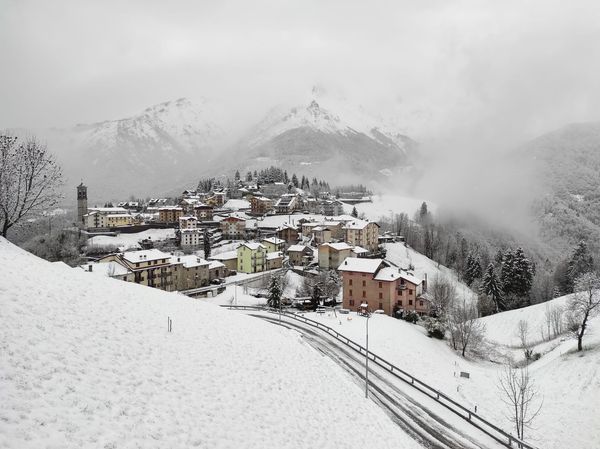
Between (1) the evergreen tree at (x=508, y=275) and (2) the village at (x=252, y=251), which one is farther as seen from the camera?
A: (1) the evergreen tree at (x=508, y=275)

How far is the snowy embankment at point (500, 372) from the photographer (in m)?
29.6

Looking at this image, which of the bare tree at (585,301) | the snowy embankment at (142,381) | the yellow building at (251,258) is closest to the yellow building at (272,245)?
the yellow building at (251,258)

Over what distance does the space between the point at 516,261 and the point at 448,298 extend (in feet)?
87.0

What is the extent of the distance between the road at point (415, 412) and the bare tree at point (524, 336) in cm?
2734

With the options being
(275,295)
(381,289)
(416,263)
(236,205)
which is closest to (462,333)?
(381,289)

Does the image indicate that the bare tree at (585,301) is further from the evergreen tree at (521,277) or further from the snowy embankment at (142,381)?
the evergreen tree at (521,277)

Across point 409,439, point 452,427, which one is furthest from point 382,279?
point 409,439

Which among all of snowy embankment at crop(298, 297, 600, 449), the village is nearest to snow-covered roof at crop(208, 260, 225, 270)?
the village

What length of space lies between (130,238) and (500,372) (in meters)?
119

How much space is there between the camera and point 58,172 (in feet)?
91.4

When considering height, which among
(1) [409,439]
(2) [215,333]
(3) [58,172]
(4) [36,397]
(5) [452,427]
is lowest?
(5) [452,427]

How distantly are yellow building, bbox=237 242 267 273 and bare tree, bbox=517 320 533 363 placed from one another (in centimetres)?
6235

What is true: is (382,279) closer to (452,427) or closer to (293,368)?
(452,427)

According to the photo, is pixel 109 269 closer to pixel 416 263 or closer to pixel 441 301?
pixel 441 301
